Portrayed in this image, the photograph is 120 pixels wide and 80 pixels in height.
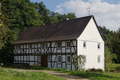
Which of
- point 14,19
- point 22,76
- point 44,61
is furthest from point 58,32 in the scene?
point 22,76

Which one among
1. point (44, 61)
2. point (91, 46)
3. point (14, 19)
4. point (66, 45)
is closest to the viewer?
point (66, 45)

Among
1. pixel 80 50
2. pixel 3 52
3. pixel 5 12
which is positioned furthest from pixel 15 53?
pixel 80 50

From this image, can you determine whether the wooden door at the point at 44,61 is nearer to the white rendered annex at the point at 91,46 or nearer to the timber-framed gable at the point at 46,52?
the timber-framed gable at the point at 46,52

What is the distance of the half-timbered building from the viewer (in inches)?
1014

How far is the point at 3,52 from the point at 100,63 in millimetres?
21233

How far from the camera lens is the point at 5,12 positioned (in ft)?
126

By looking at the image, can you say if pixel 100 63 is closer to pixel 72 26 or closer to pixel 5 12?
pixel 72 26

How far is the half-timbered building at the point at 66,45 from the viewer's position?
25.8m

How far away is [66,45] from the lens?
2636cm

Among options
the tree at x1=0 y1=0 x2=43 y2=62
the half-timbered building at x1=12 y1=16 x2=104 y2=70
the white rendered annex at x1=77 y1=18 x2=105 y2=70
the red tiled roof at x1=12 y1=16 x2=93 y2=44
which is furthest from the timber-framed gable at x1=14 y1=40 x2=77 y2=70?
the tree at x1=0 y1=0 x2=43 y2=62

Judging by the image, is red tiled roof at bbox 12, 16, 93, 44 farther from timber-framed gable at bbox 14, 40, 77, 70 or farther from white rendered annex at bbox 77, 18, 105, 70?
white rendered annex at bbox 77, 18, 105, 70

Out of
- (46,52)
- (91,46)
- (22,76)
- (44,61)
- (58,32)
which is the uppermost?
(58,32)

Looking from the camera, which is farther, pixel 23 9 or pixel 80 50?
pixel 23 9

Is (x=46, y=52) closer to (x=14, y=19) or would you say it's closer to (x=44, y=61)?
(x=44, y=61)
